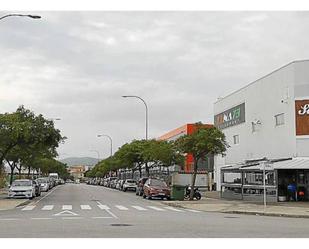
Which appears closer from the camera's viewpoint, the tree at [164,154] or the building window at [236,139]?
the building window at [236,139]

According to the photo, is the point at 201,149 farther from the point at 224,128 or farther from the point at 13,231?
the point at 13,231

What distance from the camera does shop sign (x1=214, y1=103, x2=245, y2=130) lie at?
161 ft

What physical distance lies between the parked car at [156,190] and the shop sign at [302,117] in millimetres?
10549

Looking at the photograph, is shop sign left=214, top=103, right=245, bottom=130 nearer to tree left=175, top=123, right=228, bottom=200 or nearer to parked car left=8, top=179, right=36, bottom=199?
tree left=175, top=123, right=228, bottom=200

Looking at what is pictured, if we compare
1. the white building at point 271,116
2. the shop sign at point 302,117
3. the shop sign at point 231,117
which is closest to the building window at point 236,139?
the white building at point 271,116

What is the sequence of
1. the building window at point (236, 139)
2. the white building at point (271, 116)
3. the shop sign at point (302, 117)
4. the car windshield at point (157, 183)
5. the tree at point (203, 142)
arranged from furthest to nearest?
the building window at point (236, 139)
the car windshield at point (157, 183)
the tree at point (203, 142)
the white building at point (271, 116)
the shop sign at point (302, 117)

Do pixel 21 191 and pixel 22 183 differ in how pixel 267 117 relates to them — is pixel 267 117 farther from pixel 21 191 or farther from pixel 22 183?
pixel 22 183

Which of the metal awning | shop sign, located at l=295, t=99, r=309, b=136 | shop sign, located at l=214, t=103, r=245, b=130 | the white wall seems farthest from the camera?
Result: shop sign, located at l=214, t=103, r=245, b=130

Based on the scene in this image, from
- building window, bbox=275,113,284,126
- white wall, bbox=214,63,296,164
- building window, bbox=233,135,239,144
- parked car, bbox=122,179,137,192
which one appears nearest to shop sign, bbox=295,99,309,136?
white wall, bbox=214,63,296,164

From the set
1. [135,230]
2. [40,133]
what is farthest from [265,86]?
[135,230]

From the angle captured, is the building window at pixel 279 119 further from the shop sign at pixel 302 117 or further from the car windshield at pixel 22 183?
the car windshield at pixel 22 183

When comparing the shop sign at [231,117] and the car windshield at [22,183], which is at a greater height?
the shop sign at [231,117]

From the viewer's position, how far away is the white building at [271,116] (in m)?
37.3

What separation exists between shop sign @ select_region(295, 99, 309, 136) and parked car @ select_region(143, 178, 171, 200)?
34.6 feet
